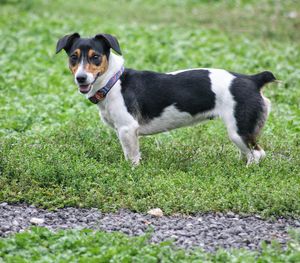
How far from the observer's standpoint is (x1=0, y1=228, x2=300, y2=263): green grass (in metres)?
5.46

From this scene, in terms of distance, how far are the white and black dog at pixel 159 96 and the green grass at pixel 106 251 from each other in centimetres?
228

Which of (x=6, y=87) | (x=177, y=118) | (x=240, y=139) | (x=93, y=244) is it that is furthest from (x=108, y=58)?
(x=6, y=87)

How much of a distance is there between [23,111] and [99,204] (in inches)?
142

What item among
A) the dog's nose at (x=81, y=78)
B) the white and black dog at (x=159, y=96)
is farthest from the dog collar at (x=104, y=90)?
the dog's nose at (x=81, y=78)

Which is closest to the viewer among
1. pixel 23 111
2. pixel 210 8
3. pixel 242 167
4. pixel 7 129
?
pixel 242 167

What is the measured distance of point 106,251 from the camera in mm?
5598

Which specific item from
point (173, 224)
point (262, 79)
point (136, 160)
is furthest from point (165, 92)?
point (173, 224)

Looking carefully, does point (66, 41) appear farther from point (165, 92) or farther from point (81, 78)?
point (165, 92)

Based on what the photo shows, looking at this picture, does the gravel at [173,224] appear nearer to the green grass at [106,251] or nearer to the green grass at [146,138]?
the green grass at [146,138]

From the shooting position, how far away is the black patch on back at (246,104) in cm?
790

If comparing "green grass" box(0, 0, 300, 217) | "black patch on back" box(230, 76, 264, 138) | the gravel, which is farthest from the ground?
"black patch on back" box(230, 76, 264, 138)

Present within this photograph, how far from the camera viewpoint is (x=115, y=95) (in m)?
8.05

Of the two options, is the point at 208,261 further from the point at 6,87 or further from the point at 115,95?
the point at 6,87

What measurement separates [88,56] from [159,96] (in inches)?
34.9
